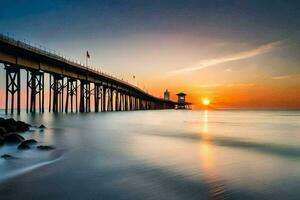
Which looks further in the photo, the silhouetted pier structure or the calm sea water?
the silhouetted pier structure

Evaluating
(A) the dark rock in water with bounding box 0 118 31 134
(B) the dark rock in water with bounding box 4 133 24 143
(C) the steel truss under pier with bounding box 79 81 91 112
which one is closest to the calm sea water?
(B) the dark rock in water with bounding box 4 133 24 143

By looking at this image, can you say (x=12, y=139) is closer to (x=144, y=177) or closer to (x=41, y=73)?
(x=144, y=177)

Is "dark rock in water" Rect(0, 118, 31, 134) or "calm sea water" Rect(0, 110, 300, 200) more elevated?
"dark rock in water" Rect(0, 118, 31, 134)

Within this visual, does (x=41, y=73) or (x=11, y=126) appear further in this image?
(x=41, y=73)

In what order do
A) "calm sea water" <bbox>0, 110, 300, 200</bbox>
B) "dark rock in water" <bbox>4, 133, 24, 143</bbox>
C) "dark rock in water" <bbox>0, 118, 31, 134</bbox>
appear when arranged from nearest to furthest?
"calm sea water" <bbox>0, 110, 300, 200</bbox> → "dark rock in water" <bbox>4, 133, 24, 143</bbox> → "dark rock in water" <bbox>0, 118, 31, 134</bbox>

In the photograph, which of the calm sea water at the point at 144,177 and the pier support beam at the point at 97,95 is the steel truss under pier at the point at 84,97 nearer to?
the pier support beam at the point at 97,95

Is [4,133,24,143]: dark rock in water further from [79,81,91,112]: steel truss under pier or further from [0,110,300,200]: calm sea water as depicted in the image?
[79,81,91,112]: steel truss under pier

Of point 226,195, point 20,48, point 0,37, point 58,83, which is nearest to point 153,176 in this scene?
point 226,195

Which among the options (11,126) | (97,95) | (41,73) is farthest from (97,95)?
(11,126)

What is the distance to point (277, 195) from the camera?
6.36 m

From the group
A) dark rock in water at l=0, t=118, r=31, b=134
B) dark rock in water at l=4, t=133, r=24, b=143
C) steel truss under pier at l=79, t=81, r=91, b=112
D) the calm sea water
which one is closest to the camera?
the calm sea water

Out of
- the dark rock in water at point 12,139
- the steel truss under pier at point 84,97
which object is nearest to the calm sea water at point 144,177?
the dark rock in water at point 12,139

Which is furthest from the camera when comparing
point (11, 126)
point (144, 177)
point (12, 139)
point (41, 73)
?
point (41, 73)

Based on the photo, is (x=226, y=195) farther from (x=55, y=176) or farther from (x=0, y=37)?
(x=0, y=37)
